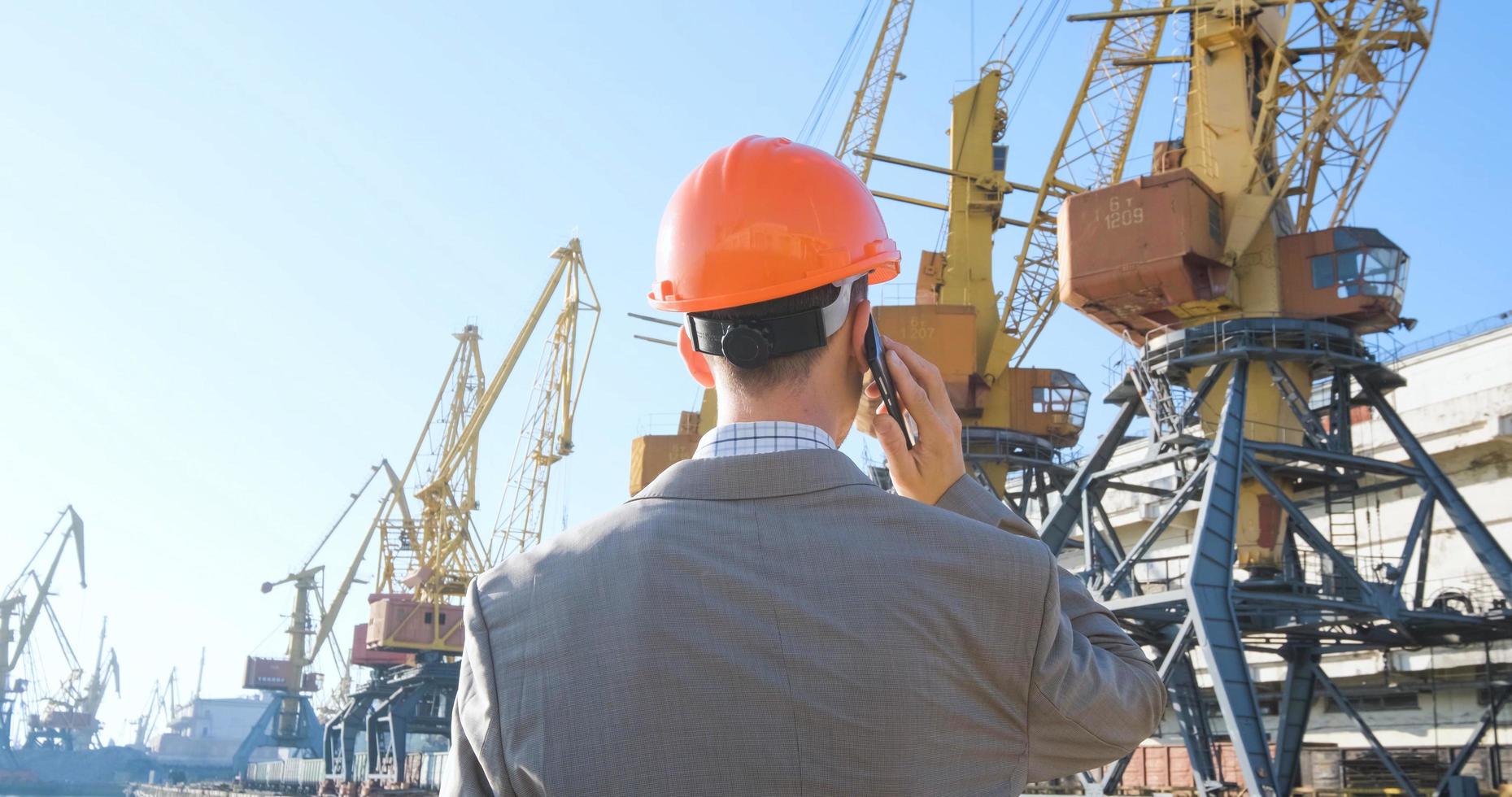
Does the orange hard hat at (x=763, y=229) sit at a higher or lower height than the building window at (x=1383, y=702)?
lower

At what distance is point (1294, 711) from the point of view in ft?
91.4

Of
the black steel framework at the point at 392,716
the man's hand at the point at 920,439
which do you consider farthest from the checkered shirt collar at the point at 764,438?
the black steel framework at the point at 392,716

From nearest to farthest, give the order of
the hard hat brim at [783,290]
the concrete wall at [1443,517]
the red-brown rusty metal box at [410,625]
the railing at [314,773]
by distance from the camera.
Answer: the hard hat brim at [783,290], the concrete wall at [1443,517], the red-brown rusty metal box at [410,625], the railing at [314,773]

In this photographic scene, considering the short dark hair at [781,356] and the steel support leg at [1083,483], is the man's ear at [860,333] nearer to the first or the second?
the short dark hair at [781,356]

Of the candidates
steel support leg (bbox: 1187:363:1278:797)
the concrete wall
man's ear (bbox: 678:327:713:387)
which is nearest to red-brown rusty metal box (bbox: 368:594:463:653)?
the concrete wall

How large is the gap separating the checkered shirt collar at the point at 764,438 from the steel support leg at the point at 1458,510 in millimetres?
27505

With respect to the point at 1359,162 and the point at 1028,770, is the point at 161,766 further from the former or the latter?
the point at 1028,770

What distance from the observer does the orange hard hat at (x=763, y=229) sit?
7.50 ft

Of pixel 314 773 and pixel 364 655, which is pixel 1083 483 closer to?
pixel 364 655

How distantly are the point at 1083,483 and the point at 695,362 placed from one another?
28.7 metres

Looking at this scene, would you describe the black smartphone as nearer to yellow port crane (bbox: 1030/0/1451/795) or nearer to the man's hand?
the man's hand

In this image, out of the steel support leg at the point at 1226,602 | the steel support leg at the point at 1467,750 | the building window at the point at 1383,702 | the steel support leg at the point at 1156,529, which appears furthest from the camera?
the building window at the point at 1383,702

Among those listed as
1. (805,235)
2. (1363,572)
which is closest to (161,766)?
(1363,572)

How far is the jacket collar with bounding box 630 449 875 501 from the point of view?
2016 mm
